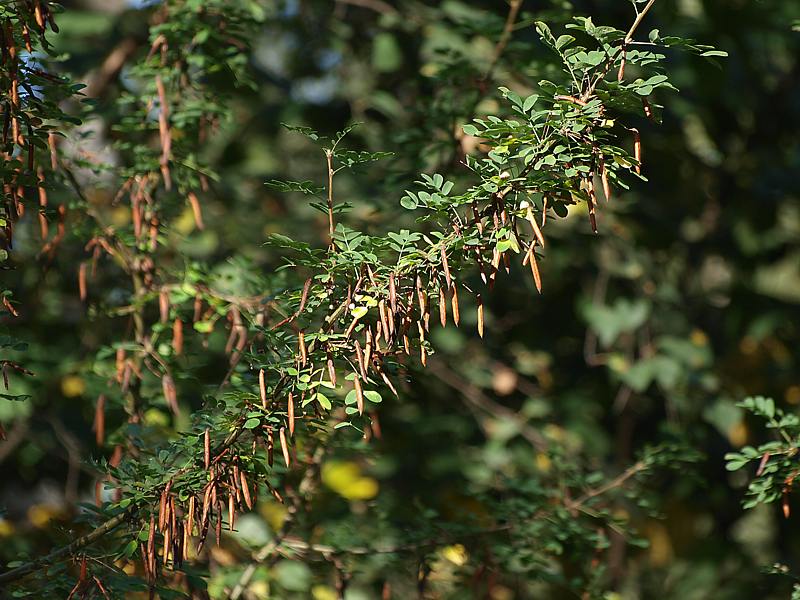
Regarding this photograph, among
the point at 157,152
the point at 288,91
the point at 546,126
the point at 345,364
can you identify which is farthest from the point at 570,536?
the point at 288,91

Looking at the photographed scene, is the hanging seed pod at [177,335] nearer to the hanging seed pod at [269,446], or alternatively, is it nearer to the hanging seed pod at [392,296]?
the hanging seed pod at [269,446]

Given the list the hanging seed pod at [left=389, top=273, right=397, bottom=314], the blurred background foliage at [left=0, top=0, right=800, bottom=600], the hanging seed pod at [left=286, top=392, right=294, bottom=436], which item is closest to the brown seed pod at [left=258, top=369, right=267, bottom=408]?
the hanging seed pod at [left=286, top=392, right=294, bottom=436]

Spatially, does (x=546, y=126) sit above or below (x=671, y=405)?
above

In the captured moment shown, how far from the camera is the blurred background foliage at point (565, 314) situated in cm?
208

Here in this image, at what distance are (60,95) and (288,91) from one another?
1305 mm

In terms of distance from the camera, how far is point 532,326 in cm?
240

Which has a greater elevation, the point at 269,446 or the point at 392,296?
the point at 392,296

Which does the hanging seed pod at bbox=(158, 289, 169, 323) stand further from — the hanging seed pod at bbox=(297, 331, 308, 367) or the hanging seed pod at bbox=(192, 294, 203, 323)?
the hanging seed pod at bbox=(297, 331, 308, 367)

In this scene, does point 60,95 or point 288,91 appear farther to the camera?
point 288,91

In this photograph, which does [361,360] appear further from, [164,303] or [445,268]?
[164,303]

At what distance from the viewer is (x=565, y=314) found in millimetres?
2441

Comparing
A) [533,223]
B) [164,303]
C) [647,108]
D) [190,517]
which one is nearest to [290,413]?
[190,517]

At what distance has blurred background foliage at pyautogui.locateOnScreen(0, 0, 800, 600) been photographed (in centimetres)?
208

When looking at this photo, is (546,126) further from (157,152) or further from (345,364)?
(157,152)
